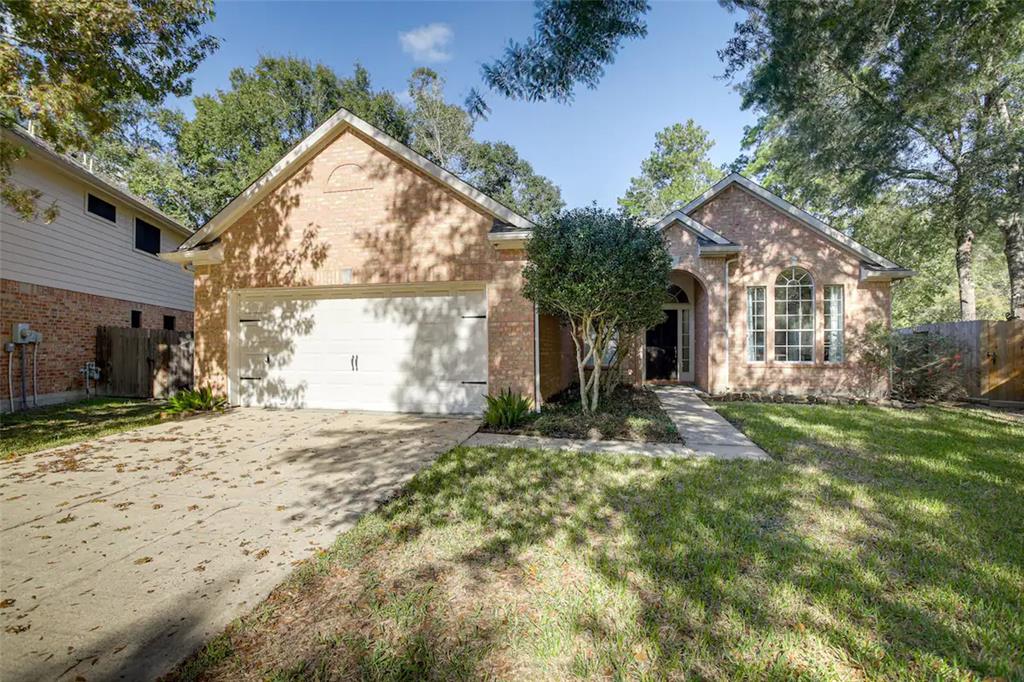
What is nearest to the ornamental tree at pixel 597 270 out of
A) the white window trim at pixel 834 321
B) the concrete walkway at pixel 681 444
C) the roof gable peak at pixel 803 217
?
the concrete walkway at pixel 681 444

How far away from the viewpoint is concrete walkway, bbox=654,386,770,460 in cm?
544

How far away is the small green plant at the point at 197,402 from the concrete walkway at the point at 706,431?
9.44 metres

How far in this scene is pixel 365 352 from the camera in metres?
8.52

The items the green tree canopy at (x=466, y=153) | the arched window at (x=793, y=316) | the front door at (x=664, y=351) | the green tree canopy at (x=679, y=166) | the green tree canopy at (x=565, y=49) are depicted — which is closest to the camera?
the green tree canopy at (x=565, y=49)

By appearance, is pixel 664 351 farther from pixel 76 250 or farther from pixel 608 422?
pixel 76 250

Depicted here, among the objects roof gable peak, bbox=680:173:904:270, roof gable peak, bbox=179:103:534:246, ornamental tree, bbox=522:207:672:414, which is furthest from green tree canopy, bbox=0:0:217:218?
roof gable peak, bbox=680:173:904:270

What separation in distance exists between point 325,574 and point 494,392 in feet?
16.9

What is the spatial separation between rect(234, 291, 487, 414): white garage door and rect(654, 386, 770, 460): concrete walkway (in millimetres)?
3857

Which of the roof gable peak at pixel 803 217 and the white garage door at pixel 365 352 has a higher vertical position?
the roof gable peak at pixel 803 217

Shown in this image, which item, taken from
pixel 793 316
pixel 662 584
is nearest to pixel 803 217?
pixel 793 316

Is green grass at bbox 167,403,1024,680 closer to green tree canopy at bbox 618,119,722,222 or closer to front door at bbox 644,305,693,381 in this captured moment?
front door at bbox 644,305,693,381

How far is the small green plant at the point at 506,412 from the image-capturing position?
6.88m

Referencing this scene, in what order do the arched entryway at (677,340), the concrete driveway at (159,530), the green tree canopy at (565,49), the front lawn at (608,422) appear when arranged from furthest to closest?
the arched entryway at (677,340) → the front lawn at (608,422) → the green tree canopy at (565,49) → the concrete driveway at (159,530)

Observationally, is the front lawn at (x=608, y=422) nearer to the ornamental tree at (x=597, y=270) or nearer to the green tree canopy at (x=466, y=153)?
the ornamental tree at (x=597, y=270)
